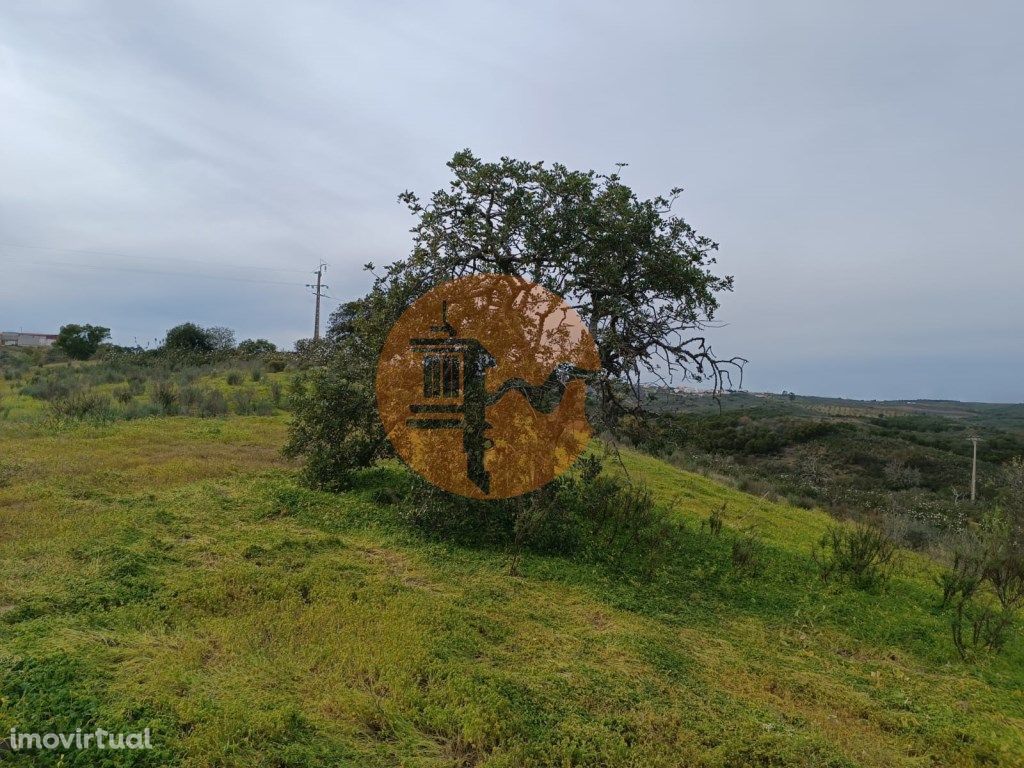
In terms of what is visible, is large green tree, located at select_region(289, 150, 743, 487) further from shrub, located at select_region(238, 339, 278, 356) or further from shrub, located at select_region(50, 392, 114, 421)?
shrub, located at select_region(238, 339, 278, 356)

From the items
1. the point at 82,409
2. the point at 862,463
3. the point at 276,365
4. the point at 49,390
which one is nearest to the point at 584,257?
the point at 82,409

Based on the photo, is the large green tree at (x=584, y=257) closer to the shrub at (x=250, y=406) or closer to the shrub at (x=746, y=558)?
the shrub at (x=746, y=558)

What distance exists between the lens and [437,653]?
13.0ft

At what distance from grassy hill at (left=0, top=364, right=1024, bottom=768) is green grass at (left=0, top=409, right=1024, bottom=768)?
0.06 feet

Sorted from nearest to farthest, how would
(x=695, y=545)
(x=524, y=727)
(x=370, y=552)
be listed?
1. (x=524, y=727)
2. (x=370, y=552)
3. (x=695, y=545)

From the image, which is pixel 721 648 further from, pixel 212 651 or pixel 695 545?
pixel 212 651

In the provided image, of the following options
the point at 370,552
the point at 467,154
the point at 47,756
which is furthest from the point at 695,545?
the point at 47,756

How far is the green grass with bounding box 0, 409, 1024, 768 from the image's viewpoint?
3.09 metres

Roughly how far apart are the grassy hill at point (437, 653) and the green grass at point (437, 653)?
0.06 ft

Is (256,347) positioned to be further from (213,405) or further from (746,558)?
(746,558)

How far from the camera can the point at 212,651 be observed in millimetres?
3793

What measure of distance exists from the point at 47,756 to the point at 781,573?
6517mm

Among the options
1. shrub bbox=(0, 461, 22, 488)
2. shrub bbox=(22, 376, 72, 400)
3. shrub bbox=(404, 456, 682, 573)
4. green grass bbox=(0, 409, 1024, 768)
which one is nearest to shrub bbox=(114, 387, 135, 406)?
shrub bbox=(22, 376, 72, 400)

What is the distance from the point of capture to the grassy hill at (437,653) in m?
3.10
